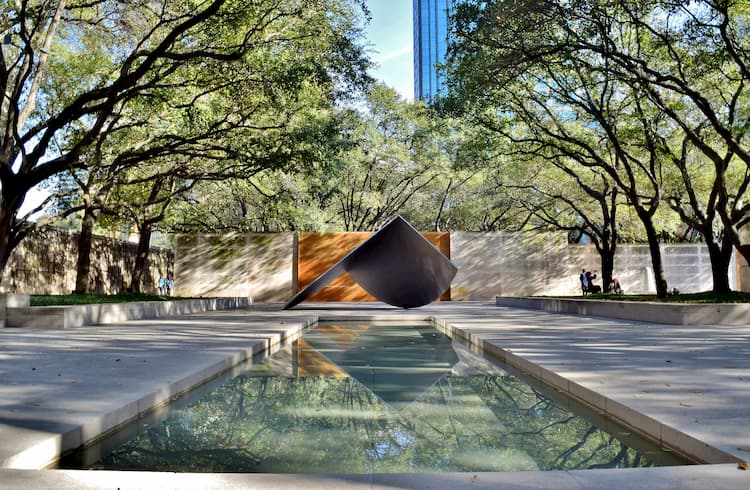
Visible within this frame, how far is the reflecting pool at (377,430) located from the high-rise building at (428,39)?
84.5 meters

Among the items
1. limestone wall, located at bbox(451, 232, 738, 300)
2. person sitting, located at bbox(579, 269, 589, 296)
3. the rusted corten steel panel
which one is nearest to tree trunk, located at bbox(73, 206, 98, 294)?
the rusted corten steel panel

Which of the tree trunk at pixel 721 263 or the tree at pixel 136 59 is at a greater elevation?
the tree at pixel 136 59

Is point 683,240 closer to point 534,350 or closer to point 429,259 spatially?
point 429,259

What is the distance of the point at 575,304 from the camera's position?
49.5 ft

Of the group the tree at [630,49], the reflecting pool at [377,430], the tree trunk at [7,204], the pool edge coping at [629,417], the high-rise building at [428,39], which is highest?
the high-rise building at [428,39]

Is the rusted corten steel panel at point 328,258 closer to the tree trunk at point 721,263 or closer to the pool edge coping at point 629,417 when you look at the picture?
the tree trunk at point 721,263

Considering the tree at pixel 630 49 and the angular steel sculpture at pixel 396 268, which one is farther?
the angular steel sculpture at pixel 396 268

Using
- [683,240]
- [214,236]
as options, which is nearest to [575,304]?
[214,236]

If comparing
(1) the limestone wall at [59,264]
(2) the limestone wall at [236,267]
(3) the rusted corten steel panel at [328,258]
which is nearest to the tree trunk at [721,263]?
(3) the rusted corten steel panel at [328,258]

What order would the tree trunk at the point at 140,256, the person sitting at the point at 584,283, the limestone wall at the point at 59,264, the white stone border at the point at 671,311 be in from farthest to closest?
1. the person sitting at the point at 584,283
2. the limestone wall at the point at 59,264
3. the tree trunk at the point at 140,256
4. the white stone border at the point at 671,311

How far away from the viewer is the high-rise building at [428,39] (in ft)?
286

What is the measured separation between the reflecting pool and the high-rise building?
84.5m

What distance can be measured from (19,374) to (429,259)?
32.6 feet

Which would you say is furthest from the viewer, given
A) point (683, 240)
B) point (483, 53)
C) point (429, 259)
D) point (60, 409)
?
point (683, 240)
